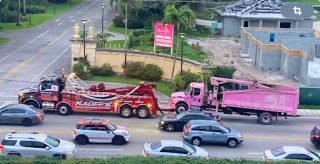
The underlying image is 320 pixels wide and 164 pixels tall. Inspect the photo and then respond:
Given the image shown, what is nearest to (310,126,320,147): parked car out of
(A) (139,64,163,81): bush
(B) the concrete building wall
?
(A) (139,64,163,81): bush

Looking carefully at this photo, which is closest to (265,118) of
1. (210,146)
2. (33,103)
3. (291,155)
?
(210,146)

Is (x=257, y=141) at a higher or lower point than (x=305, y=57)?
lower

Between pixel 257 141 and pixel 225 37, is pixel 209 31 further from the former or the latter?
pixel 257 141

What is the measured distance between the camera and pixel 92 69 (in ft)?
180

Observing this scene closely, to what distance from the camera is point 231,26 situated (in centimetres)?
7756

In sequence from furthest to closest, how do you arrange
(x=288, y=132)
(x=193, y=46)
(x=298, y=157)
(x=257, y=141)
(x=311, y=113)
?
(x=193, y=46)
(x=311, y=113)
(x=288, y=132)
(x=257, y=141)
(x=298, y=157)

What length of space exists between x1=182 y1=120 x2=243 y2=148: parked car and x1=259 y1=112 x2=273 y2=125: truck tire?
617 centimetres

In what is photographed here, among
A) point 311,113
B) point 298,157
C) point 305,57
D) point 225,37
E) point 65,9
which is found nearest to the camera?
point 298,157

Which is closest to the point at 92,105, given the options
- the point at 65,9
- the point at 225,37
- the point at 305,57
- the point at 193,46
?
the point at 305,57

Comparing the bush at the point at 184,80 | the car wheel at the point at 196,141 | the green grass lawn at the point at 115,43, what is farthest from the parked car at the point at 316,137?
the green grass lawn at the point at 115,43

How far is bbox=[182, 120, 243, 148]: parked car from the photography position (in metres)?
33.9

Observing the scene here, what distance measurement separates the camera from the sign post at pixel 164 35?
5488 cm

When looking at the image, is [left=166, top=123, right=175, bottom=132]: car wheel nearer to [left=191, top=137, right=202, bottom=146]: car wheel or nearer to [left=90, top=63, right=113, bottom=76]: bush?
[left=191, top=137, right=202, bottom=146]: car wheel

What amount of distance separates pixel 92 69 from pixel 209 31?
2759 centimetres
